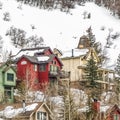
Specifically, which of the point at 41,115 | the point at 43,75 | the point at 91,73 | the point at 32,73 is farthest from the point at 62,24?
the point at 41,115

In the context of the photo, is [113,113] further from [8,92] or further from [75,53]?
[75,53]

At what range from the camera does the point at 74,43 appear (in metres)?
133

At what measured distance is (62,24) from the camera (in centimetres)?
14388

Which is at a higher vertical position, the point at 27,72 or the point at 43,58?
the point at 43,58

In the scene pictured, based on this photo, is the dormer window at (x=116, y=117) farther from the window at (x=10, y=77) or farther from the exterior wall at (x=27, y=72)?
the window at (x=10, y=77)

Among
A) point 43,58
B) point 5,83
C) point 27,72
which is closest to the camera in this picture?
point 5,83

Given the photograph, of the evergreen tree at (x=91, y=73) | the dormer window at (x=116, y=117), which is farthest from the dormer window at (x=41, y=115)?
the evergreen tree at (x=91, y=73)

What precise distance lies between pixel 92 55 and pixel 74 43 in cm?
3468

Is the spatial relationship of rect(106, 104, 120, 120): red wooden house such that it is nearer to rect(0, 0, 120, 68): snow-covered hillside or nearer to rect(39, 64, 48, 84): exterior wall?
rect(39, 64, 48, 84): exterior wall

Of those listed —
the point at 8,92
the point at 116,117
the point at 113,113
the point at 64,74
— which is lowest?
the point at 116,117

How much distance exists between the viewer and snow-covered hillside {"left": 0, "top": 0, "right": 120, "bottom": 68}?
12988 cm

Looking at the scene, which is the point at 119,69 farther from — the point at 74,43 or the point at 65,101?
the point at 65,101

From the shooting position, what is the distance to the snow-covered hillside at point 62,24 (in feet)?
426

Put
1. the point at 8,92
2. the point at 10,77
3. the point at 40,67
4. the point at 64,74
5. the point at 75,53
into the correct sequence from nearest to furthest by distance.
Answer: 1. the point at 8,92
2. the point at 10,77
3. the point at 40,67
4. the point at 64,74
5. the point at 75,53
